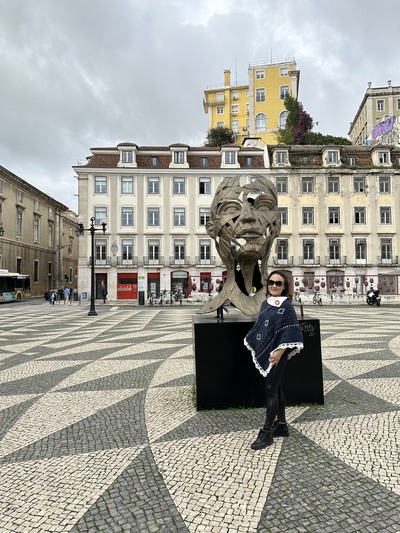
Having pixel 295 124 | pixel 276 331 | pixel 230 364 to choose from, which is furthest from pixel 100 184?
pixel 276 331

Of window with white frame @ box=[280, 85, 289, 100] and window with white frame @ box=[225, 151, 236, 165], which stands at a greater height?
window with white frame @ box=[280, 85, 289, 100]

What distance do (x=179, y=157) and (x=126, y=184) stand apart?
590 centimetres

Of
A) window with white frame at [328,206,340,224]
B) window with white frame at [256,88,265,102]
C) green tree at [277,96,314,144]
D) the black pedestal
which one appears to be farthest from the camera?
window with white frame at [256,88,265,102]

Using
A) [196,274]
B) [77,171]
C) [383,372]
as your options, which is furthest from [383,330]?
[77,171]

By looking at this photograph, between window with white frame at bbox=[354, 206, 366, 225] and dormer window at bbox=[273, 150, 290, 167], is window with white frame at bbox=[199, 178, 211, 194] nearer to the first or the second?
dormer window at bbox=[273, 150, 290, 167]

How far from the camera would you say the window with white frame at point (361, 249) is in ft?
118

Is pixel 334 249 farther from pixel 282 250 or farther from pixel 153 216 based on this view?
pixel 153 216

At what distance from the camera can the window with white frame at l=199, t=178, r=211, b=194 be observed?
3647 cm

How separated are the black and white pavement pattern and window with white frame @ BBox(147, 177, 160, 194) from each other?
31.3 m

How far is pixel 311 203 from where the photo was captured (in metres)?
36.6

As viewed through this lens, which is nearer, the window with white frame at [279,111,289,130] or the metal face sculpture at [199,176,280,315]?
the metal face sculpture at [199,176,280,315]

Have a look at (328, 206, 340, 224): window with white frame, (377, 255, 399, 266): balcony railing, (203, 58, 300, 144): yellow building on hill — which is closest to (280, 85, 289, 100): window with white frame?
(203, 58, 300, 144): yellow building on hill

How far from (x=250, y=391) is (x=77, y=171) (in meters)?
34.6

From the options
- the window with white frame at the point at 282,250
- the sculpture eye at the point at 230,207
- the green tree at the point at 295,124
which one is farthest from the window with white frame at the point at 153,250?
the sculpture eye at the point at 230,207
